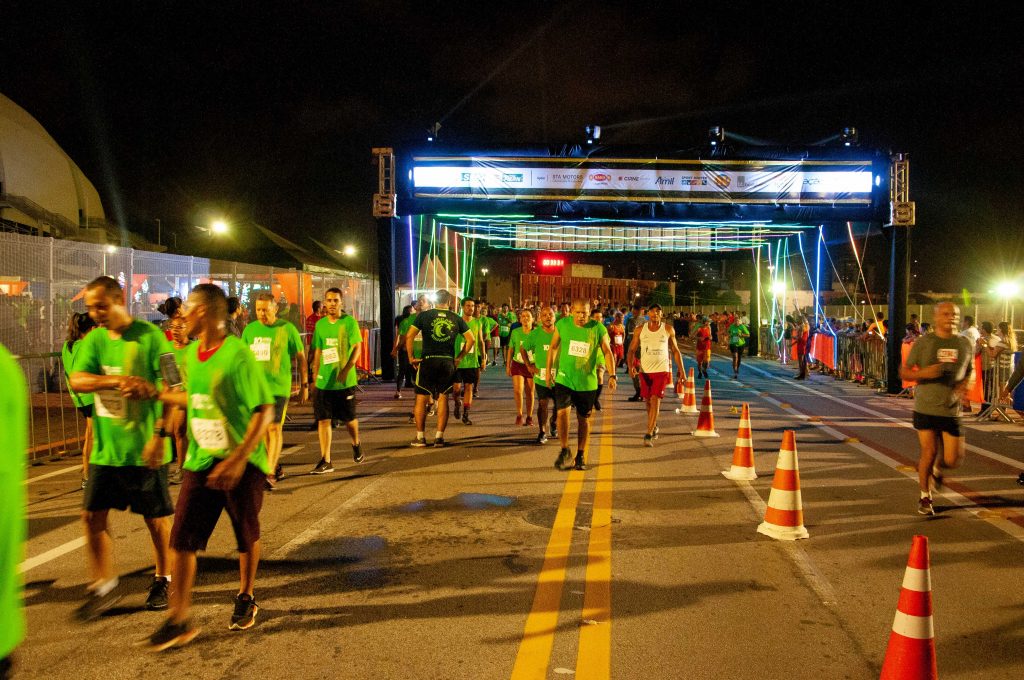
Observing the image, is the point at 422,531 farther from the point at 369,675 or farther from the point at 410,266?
the point at 410,266

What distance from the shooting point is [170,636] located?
3941mm

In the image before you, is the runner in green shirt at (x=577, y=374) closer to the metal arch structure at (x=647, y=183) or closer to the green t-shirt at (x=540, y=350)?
the green t-shirt at (x=540, y=350)

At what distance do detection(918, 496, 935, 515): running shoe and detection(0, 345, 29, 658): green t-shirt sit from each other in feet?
22.3

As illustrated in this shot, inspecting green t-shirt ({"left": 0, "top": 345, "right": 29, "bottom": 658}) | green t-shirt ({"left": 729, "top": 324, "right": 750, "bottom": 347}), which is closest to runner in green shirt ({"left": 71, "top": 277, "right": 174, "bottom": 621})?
green t-shirt ({"left": 0, "top": 345, "right": 29, "bottom": 658})

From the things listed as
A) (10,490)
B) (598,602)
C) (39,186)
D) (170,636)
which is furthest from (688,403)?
(39,186)

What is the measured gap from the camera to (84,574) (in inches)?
202

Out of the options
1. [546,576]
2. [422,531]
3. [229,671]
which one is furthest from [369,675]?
[422,531]

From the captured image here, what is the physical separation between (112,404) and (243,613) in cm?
139

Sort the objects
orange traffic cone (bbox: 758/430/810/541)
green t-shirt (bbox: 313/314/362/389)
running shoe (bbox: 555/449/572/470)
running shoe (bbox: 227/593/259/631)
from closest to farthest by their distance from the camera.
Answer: running shoe (bbox: 227/593/259/631) → orange traffic cone (bbox: 758/430/810/541) → green t-shirt (bbox: 313/314/362/389) → running shoe (bbox: 555/449/572/470)

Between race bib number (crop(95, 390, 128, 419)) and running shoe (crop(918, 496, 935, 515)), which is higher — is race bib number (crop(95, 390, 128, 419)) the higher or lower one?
the higher one

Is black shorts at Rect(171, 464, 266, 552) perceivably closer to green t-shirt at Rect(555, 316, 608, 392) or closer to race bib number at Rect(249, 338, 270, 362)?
race bib number at Rect(249, 338, 270, 362)

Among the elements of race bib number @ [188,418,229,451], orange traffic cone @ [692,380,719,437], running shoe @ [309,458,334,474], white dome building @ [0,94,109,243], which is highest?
white dome building @ [0,94,109,243]

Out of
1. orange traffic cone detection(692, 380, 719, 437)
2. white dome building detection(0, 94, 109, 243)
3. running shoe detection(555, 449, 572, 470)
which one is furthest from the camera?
white dome building detection(0, 94, 109, 243)

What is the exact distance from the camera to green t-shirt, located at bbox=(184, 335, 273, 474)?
3980 millimetres
